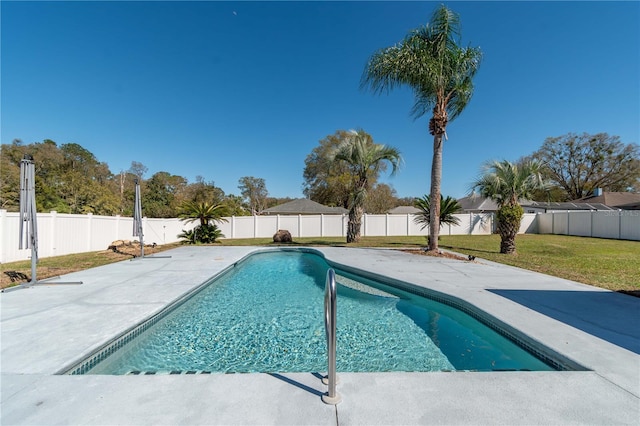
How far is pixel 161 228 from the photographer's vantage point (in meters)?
15.4

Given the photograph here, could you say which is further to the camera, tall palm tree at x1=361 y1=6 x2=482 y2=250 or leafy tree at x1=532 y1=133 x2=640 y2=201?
leafy tree at x1=532 y1=133 x2=640 y2=201

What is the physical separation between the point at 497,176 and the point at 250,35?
12.1m

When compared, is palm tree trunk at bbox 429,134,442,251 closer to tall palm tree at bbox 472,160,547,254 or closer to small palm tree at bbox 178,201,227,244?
tall palm tree at bbox 472,160,547,254

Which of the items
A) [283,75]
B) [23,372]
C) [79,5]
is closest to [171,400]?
[23,372]

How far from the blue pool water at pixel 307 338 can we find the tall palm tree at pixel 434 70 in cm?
627

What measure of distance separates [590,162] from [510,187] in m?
35.0

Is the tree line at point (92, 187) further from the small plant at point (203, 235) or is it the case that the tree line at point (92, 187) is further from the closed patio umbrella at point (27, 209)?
the closed patio umbrella at point (27, 209)

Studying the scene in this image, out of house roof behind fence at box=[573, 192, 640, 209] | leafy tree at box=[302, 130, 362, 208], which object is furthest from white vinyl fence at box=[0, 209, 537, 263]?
house roof behind fence at box=[573, 192, 640, 209]

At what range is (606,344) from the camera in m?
2.75

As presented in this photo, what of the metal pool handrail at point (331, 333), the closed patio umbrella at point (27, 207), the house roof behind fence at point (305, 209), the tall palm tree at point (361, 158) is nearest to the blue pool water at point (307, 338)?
the metal pool handrail at point (331, 333)

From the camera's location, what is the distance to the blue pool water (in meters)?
3.00

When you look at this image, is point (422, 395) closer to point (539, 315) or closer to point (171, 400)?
point (171, 400)

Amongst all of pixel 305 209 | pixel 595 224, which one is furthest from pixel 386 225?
pixel 595 224

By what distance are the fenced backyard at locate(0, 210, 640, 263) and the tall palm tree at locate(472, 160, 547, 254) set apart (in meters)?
8.19
